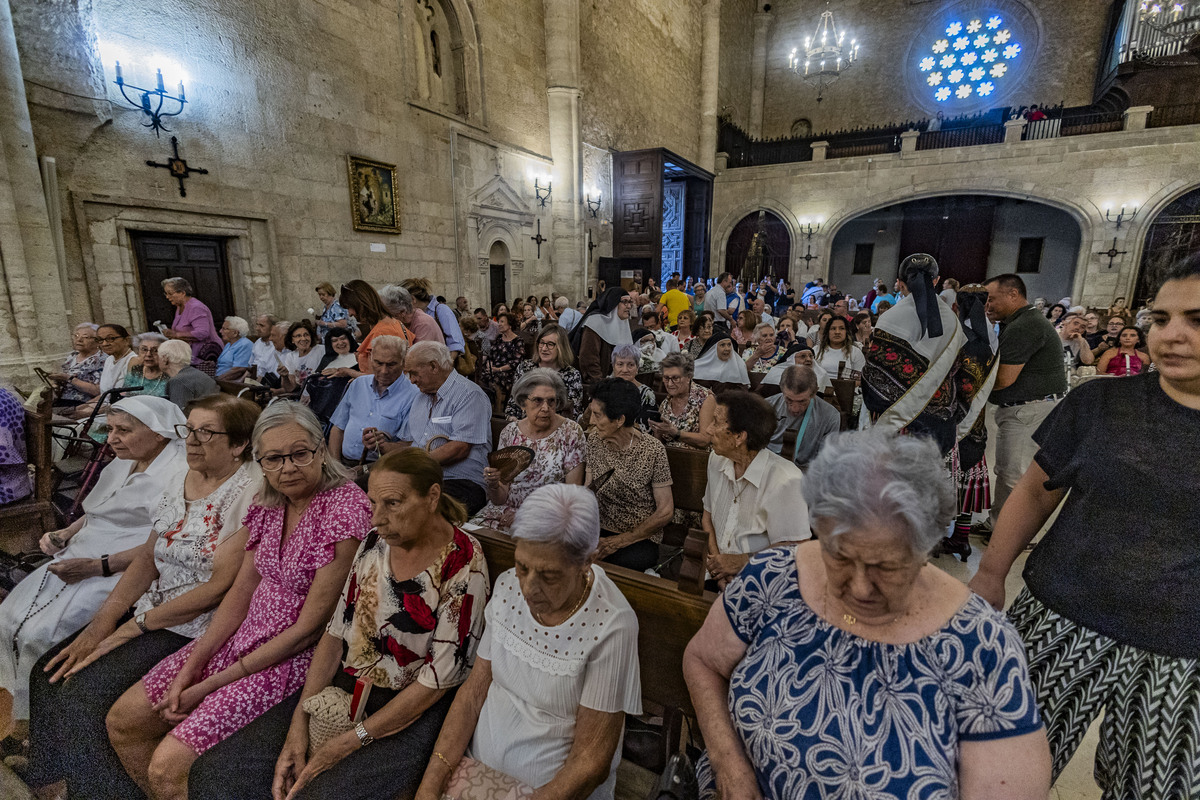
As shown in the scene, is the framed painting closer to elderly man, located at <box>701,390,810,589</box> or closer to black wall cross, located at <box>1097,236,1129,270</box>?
elderly man, located at <box>701,390,810,589</box>

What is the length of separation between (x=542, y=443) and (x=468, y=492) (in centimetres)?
60

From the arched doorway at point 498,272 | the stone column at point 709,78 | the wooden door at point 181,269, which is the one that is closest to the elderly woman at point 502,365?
the wooden door at point 181,269

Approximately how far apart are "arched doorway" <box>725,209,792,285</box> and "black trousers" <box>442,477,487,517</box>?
15.2 m

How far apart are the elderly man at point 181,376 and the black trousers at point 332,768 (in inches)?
106

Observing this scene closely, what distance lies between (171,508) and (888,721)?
2538 mm

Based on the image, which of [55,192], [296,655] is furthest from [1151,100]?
[55,192]

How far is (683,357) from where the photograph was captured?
3.36 metres

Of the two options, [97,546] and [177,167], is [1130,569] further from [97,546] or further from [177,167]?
[177,167]

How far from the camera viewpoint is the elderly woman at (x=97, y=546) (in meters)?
2.11

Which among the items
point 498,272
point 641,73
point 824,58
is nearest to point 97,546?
point 498,272

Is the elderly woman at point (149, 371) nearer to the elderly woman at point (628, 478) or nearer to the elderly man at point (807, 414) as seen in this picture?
the elderly woman at point (628, 478)

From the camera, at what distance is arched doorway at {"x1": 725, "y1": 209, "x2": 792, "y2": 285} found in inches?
655

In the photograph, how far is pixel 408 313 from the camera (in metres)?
4.31

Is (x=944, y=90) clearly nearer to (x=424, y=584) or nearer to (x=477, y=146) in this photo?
(x=477, y=146)
